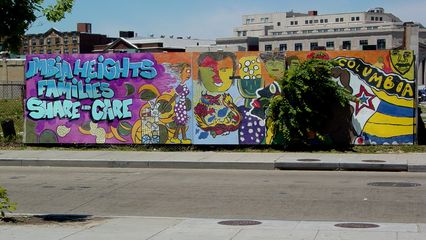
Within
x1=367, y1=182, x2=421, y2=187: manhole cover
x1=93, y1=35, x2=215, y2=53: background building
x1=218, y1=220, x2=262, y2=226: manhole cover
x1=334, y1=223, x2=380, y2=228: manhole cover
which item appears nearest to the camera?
x1=334, y1=223, x2=380, y2=228: manhole cover

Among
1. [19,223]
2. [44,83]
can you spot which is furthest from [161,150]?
[19,223]

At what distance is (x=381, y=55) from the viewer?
16953 mm

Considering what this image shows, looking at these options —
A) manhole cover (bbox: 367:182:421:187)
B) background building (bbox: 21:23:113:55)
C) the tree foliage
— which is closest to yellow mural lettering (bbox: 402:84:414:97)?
the tree foliage

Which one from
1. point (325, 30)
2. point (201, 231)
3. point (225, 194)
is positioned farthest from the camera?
point (325, 30)

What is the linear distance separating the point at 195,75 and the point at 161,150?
2.47 metres

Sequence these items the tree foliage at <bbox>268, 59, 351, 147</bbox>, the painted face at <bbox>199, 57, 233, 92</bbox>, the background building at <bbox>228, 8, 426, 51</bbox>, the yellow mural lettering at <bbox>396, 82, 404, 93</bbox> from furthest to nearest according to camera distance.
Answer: the background building at <bbox>228, 8, 426, 51</bbox> → the painted face at <bbox>199, 57, 233, 92</bbox> → the yellow mural lettering at <bbox>396, 82, 404, 93</bbox> → the tree foliage at <bbox>268, 59, 351, 147</bbox>

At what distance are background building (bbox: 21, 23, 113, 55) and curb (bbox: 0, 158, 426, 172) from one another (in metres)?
118

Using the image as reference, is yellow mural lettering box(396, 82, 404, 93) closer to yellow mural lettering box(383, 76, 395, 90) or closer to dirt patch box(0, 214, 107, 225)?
yellow mural lettering box(383, 76, 395, 90)

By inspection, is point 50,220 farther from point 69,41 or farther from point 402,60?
point 69,41

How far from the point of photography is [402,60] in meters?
16.9

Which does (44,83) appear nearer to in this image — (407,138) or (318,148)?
(318,148)

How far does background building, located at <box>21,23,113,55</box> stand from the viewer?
13550 centimetres

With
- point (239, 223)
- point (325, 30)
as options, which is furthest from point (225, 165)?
point (325, 30)

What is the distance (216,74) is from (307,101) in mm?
2719
